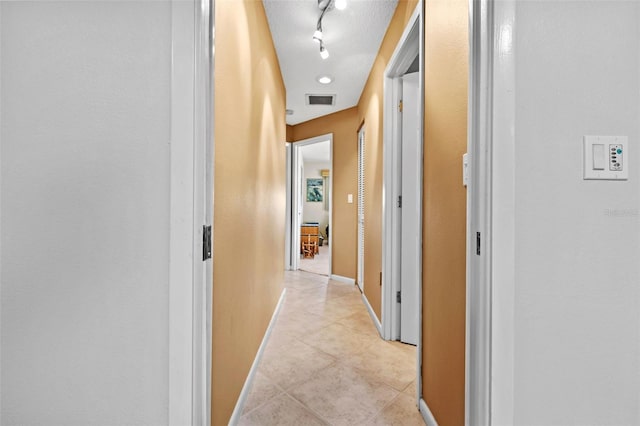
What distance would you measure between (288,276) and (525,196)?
4.19m

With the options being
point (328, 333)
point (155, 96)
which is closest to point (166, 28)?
point (155, 96)

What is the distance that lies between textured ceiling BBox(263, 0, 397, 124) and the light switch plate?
1.89 metres

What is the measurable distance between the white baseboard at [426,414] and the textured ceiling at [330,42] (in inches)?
97.9

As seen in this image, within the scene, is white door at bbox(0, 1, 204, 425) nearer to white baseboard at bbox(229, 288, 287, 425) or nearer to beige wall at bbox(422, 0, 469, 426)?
white baseboard at bbox(229, 288, 287, 425)

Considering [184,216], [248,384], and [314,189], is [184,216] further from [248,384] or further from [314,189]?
[314,189]

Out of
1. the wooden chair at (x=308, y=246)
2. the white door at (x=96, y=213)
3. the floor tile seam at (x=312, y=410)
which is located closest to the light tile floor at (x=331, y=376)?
the floor tile seam at (x=312, y=410)

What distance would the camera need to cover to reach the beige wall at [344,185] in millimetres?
4277

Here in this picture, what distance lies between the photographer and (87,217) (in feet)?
2.51

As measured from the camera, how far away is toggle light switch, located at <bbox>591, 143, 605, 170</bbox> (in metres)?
0.81

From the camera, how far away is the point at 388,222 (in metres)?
2.47

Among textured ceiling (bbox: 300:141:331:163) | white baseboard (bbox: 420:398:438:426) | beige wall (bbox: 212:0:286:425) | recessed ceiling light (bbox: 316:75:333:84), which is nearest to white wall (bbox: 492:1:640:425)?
white baseboard (bbox: 420:398:438:426)

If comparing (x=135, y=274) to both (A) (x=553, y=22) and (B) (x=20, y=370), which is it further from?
(A) (x=553, y=22)

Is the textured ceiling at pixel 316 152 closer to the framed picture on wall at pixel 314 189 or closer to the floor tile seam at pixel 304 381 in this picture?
the framed picture on wall at pixel 314 189

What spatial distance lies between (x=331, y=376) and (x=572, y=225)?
157 centimetres
